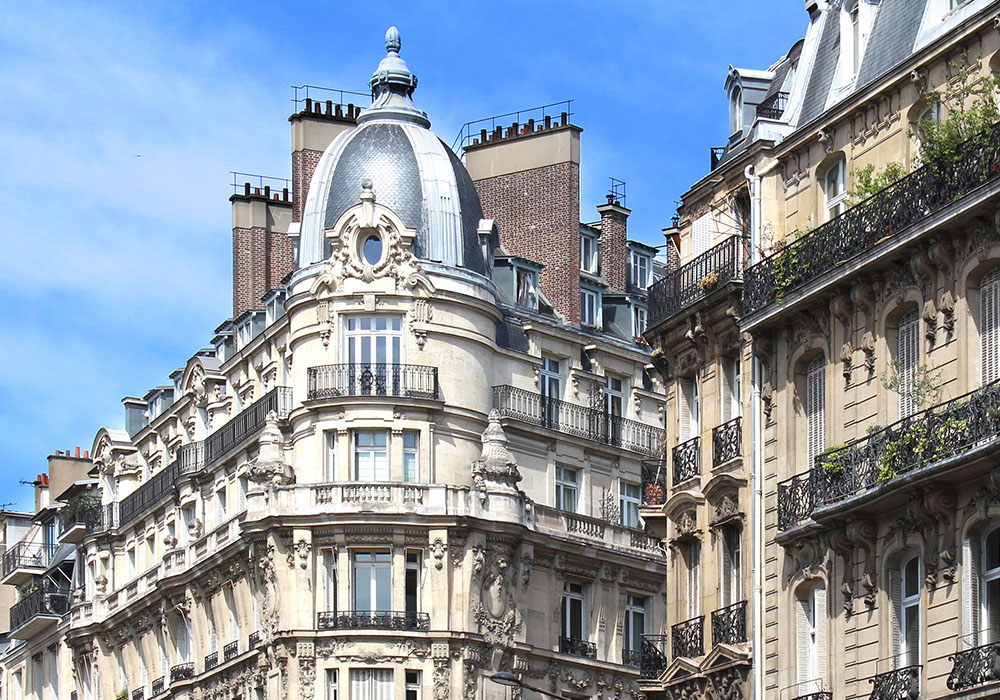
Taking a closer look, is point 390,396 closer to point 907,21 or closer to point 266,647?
point 266,647

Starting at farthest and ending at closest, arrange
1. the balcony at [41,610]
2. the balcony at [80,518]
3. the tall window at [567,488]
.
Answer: the balcony at [41,610] → the balcony at [80,518] → the tall window at [567,488]

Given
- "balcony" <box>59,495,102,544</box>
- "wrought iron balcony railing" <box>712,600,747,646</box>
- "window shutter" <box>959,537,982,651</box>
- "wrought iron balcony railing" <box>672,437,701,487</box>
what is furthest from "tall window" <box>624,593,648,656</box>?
"window shutter" <box>959,537,982,651</box>

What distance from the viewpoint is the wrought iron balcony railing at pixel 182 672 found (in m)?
61.0

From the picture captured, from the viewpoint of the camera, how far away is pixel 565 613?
56.7 meters

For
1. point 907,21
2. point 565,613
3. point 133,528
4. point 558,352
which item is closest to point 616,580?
point 565,613

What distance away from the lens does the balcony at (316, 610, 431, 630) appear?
173ft

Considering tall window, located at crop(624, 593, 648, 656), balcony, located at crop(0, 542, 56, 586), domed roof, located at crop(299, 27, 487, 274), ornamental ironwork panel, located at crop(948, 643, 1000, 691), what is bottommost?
ornamental ironwork panel, located at crop(948, 643, 1000, 691)

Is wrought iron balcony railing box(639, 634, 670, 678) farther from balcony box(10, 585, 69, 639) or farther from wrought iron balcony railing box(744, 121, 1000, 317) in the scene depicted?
balcony box(10, 585, 69, 639)

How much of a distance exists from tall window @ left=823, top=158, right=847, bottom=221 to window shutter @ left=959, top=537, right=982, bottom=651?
727 centimetres

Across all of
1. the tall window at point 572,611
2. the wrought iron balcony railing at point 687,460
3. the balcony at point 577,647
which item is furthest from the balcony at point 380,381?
the wrought iron balcony railing at point 687,460

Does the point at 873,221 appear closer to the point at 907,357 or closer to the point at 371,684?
the point at 907,357

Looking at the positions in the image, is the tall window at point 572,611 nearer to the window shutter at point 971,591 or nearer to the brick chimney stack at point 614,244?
the brick chimney stack at point 614,244

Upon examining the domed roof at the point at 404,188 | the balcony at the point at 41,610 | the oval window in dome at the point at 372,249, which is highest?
the domed roof at the point at 404,188

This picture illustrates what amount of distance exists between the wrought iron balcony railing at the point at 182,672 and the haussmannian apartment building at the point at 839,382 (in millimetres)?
21144
